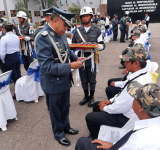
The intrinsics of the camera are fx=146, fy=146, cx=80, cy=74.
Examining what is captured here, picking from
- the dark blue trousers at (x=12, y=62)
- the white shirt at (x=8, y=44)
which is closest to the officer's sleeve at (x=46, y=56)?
the white shirt at (x=8, y=44)

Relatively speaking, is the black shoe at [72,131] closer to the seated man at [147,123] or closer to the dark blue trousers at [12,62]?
the seated man at [147,123]

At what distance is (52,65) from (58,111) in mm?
819

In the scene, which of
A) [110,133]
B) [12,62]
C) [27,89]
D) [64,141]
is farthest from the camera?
[12,62]

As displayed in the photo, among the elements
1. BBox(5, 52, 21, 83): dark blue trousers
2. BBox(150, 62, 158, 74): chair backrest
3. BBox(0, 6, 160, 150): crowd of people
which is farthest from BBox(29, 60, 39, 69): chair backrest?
BBox(150, 62, 158, 74): chair backrest

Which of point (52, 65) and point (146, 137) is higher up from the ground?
point (52, 65)

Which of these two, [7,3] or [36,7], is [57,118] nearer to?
[7,3]

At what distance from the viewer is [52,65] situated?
1.80 m

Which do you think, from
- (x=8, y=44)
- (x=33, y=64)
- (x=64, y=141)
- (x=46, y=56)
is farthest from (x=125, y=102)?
(x=8, y=44)

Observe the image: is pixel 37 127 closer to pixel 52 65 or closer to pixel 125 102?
pixel 52 65

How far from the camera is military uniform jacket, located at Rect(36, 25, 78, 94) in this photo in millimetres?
1805

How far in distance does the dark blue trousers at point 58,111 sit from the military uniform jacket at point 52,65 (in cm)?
14

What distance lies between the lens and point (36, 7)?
32.9 meters

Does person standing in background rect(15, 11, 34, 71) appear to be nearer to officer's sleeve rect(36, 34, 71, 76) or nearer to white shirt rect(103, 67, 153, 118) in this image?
officer's sleeve rect(36, 34, 71, 76)

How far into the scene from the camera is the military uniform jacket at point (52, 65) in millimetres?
1805
